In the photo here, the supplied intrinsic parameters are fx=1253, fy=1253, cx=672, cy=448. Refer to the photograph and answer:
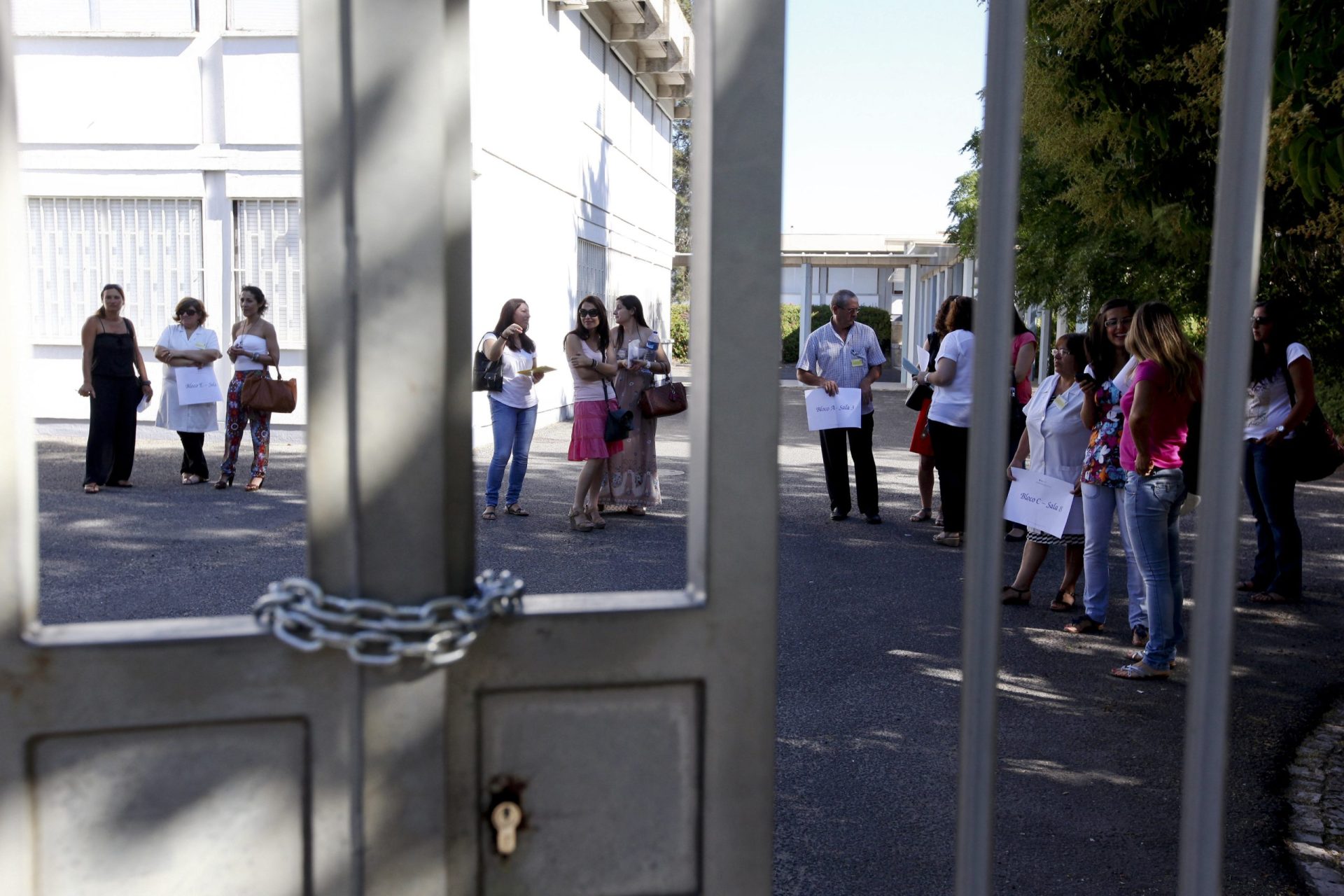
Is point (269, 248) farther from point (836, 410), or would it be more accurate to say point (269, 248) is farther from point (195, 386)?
point (836, 410)

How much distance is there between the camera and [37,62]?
14922mm

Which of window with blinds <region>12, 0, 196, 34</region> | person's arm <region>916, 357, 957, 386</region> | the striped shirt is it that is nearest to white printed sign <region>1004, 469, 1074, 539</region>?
person's arm <region>916, 357, 957, 386</region>

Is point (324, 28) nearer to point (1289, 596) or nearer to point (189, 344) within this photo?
point (1289, 596)

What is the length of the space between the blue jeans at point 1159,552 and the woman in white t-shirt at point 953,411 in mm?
3069

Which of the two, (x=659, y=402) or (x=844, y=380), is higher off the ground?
(x=844, y=380)

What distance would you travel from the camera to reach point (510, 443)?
10.5 m

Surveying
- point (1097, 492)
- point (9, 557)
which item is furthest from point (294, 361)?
point (9, 557)

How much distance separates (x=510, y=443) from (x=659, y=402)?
51.4 inches

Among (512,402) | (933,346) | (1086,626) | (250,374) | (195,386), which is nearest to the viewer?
(1086,626)

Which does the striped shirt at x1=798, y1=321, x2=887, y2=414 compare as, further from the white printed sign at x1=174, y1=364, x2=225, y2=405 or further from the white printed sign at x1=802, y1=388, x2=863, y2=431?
the white printed sign at x1=174, y1=364, x2=225, y2=405

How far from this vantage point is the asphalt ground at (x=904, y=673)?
402cm

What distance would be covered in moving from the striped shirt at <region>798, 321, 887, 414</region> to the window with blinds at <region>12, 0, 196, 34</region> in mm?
9086

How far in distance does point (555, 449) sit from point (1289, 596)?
982 cm

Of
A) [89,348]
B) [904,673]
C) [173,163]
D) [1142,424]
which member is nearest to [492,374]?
[89,348]
